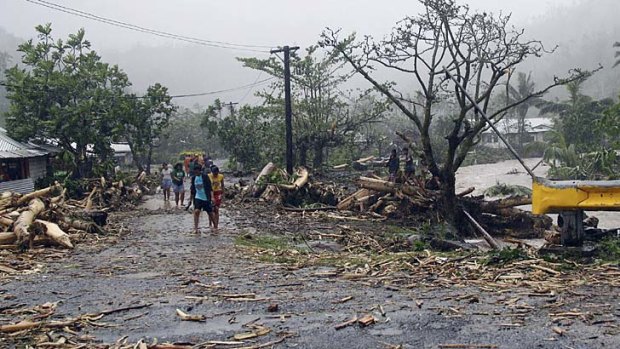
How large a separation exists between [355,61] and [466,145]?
4331 mm

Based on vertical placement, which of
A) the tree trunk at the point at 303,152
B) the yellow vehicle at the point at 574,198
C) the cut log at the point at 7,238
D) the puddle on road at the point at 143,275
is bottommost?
the puddle on road at the point at 143,275

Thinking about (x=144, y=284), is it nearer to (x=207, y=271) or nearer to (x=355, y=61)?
(x=207, y=271)

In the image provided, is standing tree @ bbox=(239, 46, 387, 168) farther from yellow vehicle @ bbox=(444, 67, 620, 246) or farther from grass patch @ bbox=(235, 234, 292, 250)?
yellow vehicle @ bbox=(444, 67, 620, 246)

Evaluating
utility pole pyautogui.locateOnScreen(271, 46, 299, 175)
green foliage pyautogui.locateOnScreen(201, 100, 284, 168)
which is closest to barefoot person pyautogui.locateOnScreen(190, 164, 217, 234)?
utility pole pyautogui.locateOnScreen(271, 46, 299, 175)

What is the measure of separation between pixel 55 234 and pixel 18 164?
15164 millimetres

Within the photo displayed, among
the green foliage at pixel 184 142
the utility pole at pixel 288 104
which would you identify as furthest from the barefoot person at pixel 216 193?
the green foliage at pixel 184 142

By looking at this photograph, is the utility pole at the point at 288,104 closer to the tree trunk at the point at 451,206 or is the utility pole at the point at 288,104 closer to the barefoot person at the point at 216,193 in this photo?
the tree trunk at the point at 451,206

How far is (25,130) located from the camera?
23562 mm

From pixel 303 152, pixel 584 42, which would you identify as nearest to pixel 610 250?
pixel 303 152

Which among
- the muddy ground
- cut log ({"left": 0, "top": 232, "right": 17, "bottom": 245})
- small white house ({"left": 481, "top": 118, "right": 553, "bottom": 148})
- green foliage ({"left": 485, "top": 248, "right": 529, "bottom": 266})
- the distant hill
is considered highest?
the distant hill

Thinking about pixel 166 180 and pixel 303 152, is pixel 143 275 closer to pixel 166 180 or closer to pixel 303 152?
pixel 166 180

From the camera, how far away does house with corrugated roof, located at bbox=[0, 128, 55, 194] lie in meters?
22.0

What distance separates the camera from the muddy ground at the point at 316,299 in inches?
189

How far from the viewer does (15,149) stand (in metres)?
22.4
